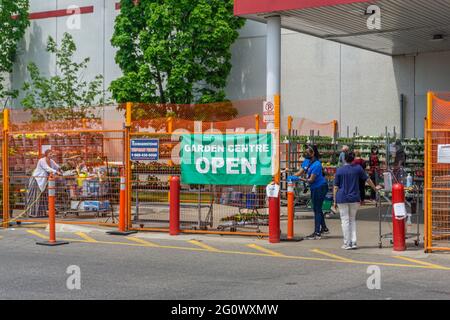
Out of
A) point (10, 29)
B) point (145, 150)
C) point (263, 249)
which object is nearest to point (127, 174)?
point (145, 150)

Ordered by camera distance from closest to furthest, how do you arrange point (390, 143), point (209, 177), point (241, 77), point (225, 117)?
point (209, 177) < point (390, 143) < point (225, 117) < point (241, 77)

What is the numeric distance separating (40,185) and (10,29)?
20.7m

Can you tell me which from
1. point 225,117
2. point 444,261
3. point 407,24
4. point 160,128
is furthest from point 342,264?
point 225,117

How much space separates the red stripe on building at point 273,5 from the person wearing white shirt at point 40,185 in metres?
6.17

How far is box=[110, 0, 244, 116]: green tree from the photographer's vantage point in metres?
29.7

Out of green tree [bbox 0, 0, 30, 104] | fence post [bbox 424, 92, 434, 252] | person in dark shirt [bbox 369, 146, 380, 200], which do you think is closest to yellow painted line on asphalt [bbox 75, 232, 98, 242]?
fence post [bbox 424, 92, 434, 252]

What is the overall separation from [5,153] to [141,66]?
1379 cm

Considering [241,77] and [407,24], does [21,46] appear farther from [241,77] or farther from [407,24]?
[407,24]

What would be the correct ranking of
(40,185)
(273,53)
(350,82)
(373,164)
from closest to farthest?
(40,185), (273,53), (373,164), (350,82)

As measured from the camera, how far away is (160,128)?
1972 centimetres

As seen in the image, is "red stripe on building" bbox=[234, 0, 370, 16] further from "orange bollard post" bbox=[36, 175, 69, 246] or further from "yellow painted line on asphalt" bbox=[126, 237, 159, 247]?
"orange bollard post" bbox=[36, 175, 69, 246]

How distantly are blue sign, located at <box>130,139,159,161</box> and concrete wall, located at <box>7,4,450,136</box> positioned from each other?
14778 mm

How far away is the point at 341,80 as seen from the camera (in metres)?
29.4

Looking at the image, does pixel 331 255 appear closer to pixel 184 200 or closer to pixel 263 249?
pixel 263 249
